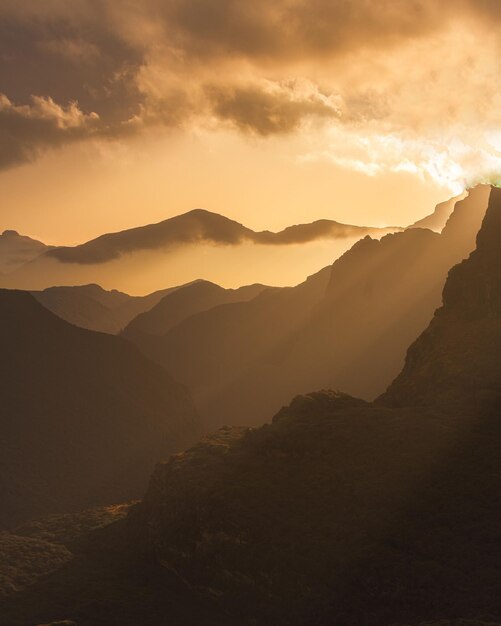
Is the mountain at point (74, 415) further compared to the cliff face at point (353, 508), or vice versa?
the mountain at point (74, 415)

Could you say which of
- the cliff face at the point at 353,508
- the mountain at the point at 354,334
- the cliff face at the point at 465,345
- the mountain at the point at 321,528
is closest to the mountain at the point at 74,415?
the mountain at the point at 354,334

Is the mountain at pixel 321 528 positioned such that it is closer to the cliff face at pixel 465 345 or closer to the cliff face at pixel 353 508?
the cliff face at pixel 353 508

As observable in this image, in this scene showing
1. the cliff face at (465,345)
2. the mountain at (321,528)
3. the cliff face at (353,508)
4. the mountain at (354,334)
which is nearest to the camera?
the cliff face at (353,508)

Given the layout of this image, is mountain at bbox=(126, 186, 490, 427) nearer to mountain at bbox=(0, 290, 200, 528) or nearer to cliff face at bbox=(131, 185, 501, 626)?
mountain at bbox=(0, 290, 200, 528)

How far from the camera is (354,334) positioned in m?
162

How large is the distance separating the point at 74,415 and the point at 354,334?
248 ft

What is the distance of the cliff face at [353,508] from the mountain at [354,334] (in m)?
74.9

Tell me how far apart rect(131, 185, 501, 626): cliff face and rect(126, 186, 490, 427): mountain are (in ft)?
246

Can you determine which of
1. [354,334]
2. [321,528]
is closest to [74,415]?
[354,334]

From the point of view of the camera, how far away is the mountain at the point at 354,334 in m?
145

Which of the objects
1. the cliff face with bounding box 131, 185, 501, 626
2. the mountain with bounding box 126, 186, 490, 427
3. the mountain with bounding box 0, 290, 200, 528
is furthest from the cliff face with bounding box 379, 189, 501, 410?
the mountain with bounding box 126, 186, 490, 427

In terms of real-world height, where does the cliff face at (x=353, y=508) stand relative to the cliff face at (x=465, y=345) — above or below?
below

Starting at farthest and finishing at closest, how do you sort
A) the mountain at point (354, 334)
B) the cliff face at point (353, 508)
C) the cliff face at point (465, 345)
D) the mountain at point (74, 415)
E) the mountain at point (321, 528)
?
1. the mountain at point (354, 334)
2. the mountain at point (74, 415)
3. the cliff face at point (465, 345)
4. the mountain at point (321, 528)
5. the cliff face at point (353, 508)

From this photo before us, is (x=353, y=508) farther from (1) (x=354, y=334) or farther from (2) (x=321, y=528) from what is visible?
(1) (x=354, y=334)
